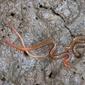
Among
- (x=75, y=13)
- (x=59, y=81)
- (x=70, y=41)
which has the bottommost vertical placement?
(x=59, y=81)

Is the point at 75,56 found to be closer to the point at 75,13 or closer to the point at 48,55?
the point at 48,55

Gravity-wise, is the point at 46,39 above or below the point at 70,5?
below

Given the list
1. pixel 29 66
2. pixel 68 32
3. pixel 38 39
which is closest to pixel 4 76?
pixel 29 66

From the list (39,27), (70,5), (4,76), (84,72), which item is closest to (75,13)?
(70,5)

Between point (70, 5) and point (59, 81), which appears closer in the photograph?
point (59, 81)

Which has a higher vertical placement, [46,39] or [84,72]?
[46,39]

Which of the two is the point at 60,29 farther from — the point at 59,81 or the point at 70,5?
the point at 59,81
